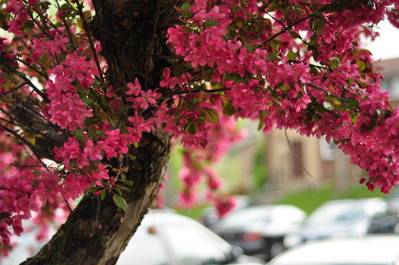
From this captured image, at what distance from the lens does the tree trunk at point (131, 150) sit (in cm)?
222

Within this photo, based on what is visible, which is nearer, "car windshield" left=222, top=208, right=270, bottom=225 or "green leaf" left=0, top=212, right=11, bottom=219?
"green leaf" left=0, top=212, right=11, bottom=219

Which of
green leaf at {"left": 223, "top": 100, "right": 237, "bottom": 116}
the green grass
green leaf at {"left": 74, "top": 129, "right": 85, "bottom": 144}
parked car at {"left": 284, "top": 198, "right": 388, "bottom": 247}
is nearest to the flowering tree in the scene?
green leaf at {"left": 74, "top": 129, "right": 85, "bottom": 144}

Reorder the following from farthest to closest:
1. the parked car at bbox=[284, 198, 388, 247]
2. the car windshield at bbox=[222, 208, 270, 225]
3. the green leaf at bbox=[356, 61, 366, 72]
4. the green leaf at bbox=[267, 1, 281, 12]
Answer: the car windshield at bbox=[222, 208, 270, 225] < the parked car at bbox=[284, 198, 388, 247] < the green leaf at bbox=[356, 61, 366, 72] < the green leaf at bbox=[267, 1, 281, 12]

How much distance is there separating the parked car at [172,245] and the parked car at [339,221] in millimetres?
7213

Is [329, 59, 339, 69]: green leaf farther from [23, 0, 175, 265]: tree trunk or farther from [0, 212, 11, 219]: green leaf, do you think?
[0, 212, 11, 219]: green leaf

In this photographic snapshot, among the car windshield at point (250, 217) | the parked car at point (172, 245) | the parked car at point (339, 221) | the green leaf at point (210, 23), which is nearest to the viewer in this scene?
the green leaf at point (210, 23)

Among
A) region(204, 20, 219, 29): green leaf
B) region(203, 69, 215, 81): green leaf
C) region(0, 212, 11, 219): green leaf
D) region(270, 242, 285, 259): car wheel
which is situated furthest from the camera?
region(270, 242, 285, 259): car wheel

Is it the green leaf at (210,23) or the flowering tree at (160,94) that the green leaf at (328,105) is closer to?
the flowering tree at (160,94)

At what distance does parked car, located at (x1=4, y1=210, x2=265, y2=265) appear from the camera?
13.7 ft

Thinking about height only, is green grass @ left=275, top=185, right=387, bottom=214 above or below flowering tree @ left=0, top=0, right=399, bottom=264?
above

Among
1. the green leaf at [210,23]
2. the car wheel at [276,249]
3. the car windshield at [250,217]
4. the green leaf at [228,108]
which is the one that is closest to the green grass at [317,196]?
the car windshield at [250,217]

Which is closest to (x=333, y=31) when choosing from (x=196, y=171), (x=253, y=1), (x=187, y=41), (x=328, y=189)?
(x=253, y=1)

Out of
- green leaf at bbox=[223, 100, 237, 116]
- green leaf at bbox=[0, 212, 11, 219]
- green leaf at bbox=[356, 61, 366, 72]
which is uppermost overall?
green leaf at bbox=[356, 61, 366, 72]

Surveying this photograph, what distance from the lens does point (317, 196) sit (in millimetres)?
29766
